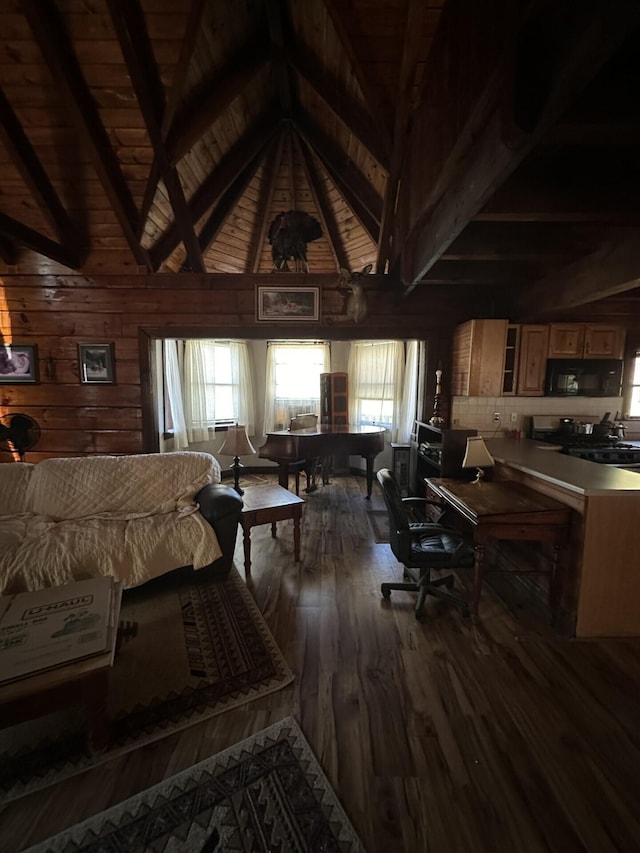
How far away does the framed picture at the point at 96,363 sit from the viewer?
422 cm

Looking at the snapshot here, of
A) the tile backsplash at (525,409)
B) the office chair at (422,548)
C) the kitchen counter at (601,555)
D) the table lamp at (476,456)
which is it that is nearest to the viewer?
the kitchen counter at (601,555)

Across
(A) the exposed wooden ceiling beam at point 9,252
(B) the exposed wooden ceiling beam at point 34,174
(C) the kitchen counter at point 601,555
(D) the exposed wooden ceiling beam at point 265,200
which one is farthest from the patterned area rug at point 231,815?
(D) the exposed wooden ceiling beam at point 265,200

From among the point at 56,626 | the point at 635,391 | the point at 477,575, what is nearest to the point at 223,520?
the point at 56,626

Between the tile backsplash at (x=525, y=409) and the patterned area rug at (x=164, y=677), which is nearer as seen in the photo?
the patterned area rug at (x=164, y=677)

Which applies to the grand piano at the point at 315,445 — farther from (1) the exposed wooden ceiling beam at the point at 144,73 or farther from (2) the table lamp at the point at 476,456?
(1) the exposed wooden ceiling beam at the point at 144,73

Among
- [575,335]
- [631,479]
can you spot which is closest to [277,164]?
[575,335]

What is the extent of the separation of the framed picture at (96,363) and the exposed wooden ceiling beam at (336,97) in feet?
11.3

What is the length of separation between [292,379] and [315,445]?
91.7 inches

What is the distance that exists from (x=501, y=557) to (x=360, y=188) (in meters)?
4.14

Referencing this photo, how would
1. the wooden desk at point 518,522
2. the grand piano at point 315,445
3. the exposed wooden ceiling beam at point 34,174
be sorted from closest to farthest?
1. the wooden desk at point 518,522
2. the exposed wooden ceiling beam at point 34,174
3. the grand piano at point 315,445

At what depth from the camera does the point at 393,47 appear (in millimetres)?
2490

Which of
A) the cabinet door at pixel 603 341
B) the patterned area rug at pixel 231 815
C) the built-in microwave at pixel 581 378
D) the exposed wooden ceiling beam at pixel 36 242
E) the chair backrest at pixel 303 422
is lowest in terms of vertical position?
the patterned area rug at pixel 231 815

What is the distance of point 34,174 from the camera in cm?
316

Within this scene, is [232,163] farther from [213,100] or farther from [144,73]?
[144,73]
